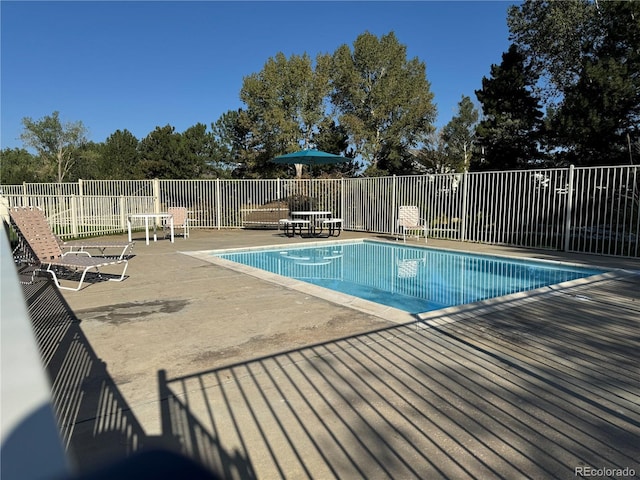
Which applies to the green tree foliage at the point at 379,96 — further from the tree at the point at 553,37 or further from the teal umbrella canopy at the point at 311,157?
the teal umbrella canopy at the point at 311,157

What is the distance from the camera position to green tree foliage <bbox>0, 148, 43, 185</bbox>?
3584cm

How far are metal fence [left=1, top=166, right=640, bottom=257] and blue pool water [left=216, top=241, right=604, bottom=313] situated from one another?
7.06 feet

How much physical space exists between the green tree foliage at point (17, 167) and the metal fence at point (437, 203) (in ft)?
68.6

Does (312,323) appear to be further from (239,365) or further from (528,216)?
(528,216)

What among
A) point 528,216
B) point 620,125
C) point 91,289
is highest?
point 620,125

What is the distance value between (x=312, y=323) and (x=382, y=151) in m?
27.7

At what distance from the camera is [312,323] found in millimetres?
4066

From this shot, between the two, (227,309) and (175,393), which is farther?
(227,309)

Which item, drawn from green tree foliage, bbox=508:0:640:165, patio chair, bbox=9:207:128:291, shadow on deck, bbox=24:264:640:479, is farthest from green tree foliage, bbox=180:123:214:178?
shadow on deck, bbox=24:264:640:479

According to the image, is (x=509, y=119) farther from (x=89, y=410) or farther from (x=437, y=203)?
(x=89, y=410)

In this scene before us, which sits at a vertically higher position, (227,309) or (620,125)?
(620,125)

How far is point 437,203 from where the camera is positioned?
12.8 m

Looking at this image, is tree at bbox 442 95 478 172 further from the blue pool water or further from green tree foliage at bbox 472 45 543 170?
the blue pool water

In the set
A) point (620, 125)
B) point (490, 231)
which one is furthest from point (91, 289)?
point (620, 125)
